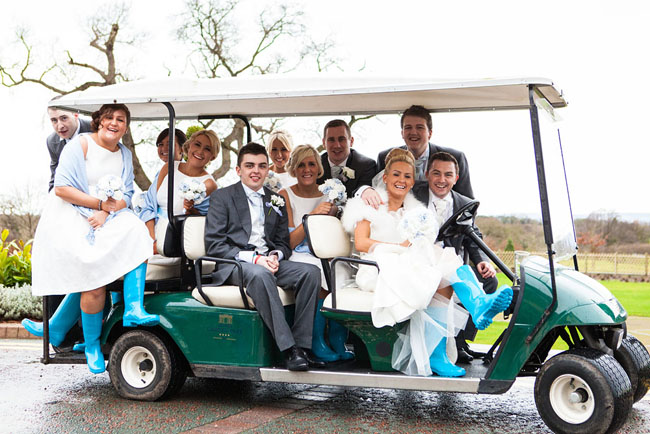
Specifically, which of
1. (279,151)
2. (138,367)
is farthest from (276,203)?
(138,367)

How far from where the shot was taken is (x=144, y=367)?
5.03 metres

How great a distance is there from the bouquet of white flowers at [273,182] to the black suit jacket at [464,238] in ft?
4.29

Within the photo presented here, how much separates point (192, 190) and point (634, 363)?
3.21 metres

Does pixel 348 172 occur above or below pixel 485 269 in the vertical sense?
above

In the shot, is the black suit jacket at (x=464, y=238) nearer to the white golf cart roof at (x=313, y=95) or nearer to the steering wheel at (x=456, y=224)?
the steering wheel at (x=456, y=224)

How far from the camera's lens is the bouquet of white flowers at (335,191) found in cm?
534

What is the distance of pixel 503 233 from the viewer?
1911 cm

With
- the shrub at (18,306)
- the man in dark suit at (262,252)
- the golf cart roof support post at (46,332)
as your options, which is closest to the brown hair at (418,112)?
the man in dark suit at (262,252)

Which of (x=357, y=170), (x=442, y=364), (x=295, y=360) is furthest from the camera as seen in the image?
(x=357, y=170)

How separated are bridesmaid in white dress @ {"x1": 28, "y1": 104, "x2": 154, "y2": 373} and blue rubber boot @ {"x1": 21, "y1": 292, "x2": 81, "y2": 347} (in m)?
0.20

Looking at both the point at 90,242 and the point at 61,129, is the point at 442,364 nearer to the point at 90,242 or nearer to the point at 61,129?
the point at 90,242

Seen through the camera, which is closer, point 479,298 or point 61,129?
point 479,298

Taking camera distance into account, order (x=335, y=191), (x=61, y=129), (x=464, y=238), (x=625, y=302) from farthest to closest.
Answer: (x=625, y=302) → (x=61, y=129) → (x=335, y=191) → (x=464, y=238)

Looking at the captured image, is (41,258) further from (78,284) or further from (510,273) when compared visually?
(510,273)
